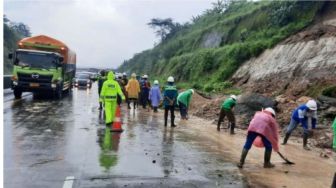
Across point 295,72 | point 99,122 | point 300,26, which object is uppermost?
point 300,26

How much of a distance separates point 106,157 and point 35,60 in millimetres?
17610

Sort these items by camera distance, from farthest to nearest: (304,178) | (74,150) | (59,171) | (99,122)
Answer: (99,122)
(74,150)
(304,178)
(59,171)

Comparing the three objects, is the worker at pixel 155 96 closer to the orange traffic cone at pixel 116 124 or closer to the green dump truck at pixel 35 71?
the green dump truck at pixel 35 71

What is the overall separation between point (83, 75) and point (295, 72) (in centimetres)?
2799

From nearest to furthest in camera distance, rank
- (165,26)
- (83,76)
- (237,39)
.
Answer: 1. (237,39)
2. (83,76)
3. (165,26)

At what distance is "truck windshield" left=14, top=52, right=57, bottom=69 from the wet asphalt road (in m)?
9.79

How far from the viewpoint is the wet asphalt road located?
9242mm

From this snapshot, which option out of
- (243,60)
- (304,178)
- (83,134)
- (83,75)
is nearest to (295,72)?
(243,60)

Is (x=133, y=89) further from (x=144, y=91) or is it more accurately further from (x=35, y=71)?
(x=35, y=71)

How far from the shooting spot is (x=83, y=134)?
14969 mm

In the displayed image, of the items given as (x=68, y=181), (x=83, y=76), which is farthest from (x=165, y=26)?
(x=68, y=181)

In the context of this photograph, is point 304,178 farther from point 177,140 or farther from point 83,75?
point 83,75

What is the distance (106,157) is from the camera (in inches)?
446

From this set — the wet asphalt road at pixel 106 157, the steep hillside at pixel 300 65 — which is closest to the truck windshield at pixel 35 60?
the wet asphalt road at pixel 106 157
